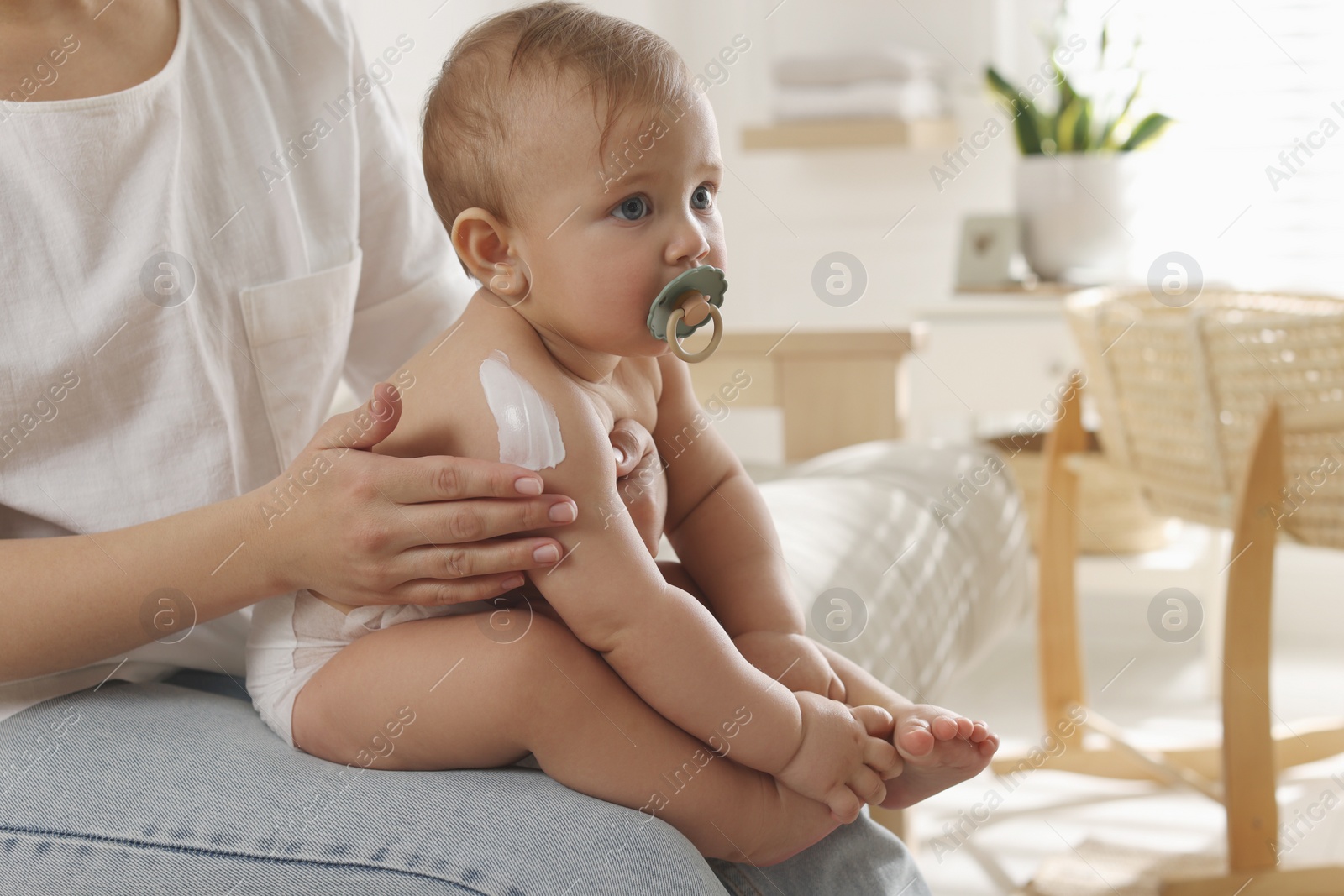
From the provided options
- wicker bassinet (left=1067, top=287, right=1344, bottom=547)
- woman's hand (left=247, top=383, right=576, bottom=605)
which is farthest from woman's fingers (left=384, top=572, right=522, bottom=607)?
wicker bassinet (left=1067, top=287, right=1344, bottom=547)

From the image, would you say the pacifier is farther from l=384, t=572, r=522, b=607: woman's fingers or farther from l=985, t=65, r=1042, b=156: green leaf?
l=985, t=65, r=1042, b=156: green leaf

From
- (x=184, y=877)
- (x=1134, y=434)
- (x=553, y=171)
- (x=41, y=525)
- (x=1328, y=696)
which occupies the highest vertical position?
(x=553, y=171)

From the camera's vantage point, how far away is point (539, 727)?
1.95ft

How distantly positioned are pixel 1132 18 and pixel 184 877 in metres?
2.59

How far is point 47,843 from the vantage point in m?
0.59

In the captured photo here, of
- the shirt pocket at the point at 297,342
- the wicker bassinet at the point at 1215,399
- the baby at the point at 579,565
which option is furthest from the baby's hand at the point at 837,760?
the wicker bassinet at the point at 1215,399

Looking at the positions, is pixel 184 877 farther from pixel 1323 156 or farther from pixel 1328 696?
pixel 1323 156

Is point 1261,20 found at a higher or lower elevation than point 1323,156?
higher

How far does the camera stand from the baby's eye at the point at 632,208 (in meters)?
0.60

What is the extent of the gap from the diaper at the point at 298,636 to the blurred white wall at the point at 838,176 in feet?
7.16

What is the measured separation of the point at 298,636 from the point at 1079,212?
201cm

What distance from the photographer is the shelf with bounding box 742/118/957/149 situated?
253 centimetres

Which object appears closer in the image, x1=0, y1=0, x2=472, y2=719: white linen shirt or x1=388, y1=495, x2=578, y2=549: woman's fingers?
x1=388, y1=495, x2=578, y2=549: woman's fingers

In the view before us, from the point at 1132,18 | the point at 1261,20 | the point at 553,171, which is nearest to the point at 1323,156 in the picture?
the point at 1261,20
